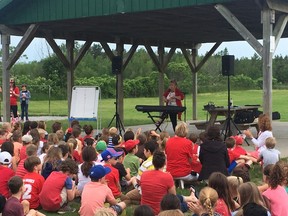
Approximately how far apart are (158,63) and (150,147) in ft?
45.3

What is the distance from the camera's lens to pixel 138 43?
2006 centimetres

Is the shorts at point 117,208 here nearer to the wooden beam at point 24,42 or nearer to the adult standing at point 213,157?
the adult standing at point 213,157

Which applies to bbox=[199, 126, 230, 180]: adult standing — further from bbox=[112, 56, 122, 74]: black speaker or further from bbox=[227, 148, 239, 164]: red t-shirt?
bbox=[112, 56, 122, 74]: black speaker

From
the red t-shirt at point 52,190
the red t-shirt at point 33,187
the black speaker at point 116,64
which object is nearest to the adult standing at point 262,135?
the red t-shirt at point 52,190

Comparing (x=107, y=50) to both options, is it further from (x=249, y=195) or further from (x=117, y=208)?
(x=249, y=195)

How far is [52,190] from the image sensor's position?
6.68m

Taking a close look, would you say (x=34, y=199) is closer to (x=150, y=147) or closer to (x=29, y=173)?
(x=29, y=173)

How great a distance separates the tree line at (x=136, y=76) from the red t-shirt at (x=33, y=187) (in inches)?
1303

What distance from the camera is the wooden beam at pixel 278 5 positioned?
1095 cm

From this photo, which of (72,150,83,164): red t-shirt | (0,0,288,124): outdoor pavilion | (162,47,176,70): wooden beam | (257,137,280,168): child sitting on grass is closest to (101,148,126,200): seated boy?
(72,150,83,164): red t-shirt

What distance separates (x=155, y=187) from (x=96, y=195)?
28.4 inches

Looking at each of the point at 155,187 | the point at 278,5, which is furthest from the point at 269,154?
the point at 278,5

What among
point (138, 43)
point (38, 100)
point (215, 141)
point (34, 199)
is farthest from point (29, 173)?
point (38, 100)

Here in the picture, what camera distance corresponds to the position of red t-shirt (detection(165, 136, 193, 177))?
26.2 feet
